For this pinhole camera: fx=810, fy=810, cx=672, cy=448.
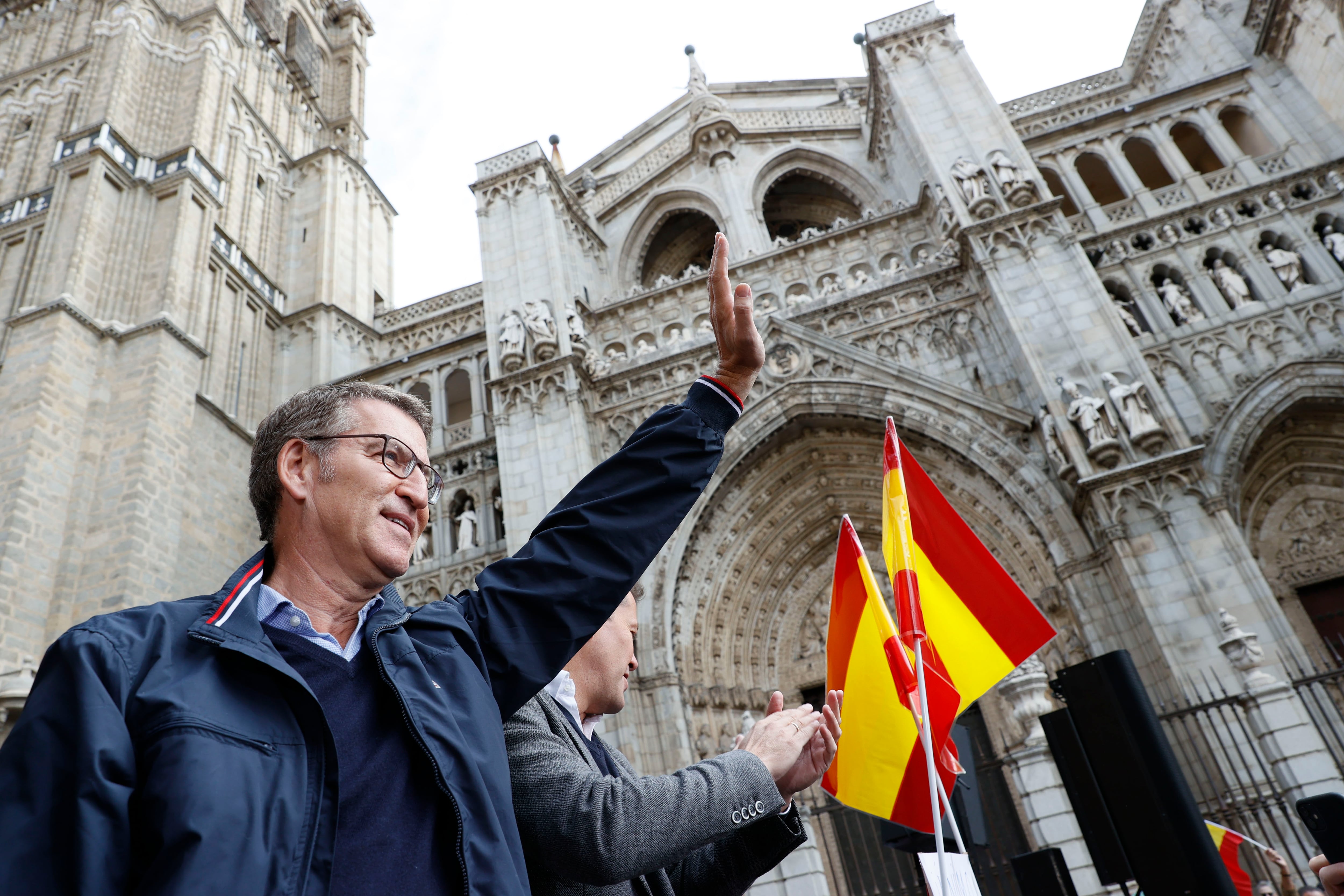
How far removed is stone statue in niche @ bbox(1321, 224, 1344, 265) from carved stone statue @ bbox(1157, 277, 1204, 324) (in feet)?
6.12

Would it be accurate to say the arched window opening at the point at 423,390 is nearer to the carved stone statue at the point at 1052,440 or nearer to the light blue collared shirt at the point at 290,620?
the carved stone statue at the point at 1052,440

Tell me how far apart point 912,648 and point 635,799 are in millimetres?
2209

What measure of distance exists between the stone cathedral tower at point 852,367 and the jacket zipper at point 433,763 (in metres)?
6.28

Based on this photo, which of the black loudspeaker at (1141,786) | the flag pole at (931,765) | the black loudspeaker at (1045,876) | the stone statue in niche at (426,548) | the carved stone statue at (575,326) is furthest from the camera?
the carved stone statue at (575,326)

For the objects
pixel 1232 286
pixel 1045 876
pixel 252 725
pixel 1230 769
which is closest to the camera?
pixel 252 725

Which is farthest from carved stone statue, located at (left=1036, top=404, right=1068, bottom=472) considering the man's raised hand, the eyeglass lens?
the eyeglass lens

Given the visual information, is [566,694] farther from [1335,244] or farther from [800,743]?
[1335,244]

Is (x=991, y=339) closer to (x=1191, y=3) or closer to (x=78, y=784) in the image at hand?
(x=1191, y=3)

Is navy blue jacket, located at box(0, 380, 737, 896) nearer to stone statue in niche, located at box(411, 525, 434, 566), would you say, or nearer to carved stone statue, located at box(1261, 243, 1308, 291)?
stone statue in niche, located at box(411, 525, 434, 566)

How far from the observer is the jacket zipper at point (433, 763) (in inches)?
45.3

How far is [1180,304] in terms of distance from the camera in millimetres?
12242

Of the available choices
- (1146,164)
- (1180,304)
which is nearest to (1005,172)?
(1180,304)

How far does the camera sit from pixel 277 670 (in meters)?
1.16

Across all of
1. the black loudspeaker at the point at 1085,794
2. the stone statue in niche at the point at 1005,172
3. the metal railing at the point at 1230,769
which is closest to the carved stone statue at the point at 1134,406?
the metal railing at the point at 1230,769
